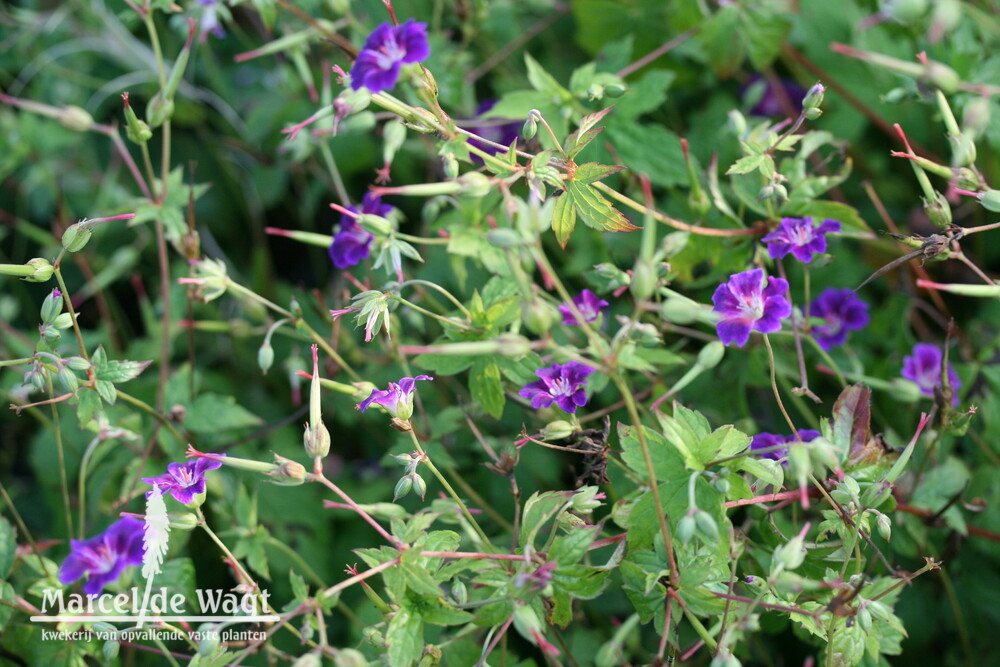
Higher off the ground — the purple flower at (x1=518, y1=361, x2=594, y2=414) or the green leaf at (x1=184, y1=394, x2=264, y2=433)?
the purple flower at (x1=518, y1=361, x2=594, y2=414)

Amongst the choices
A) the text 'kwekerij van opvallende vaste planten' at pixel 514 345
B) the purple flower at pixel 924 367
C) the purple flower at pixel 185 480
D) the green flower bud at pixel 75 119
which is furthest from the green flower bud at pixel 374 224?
the purple flower at pixel 924 367

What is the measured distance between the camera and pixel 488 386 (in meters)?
1.39

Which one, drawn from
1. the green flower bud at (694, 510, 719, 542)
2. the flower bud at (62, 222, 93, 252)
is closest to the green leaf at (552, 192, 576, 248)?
the green flower bud at (694, 510, 719, 542)

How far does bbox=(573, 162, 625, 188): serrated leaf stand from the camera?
4.19 ft

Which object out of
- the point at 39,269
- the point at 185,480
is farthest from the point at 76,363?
the point at 185,480

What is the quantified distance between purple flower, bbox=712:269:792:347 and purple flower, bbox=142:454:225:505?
2.68 feet

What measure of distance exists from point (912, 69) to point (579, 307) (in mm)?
730

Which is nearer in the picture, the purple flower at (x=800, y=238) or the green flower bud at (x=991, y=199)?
the green flower bud at (x=991, y=199)

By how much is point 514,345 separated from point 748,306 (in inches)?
20.0

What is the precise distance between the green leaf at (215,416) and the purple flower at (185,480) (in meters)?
0.40

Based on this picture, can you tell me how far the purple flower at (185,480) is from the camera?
4.03ft

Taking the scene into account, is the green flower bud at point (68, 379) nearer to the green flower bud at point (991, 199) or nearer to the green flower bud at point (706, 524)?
the green flower bud at point (706, 524)

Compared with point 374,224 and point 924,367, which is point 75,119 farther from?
point 924,367

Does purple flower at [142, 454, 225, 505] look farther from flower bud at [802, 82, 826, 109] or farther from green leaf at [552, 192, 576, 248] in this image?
flower bud at [802, 82, 826, 109]
